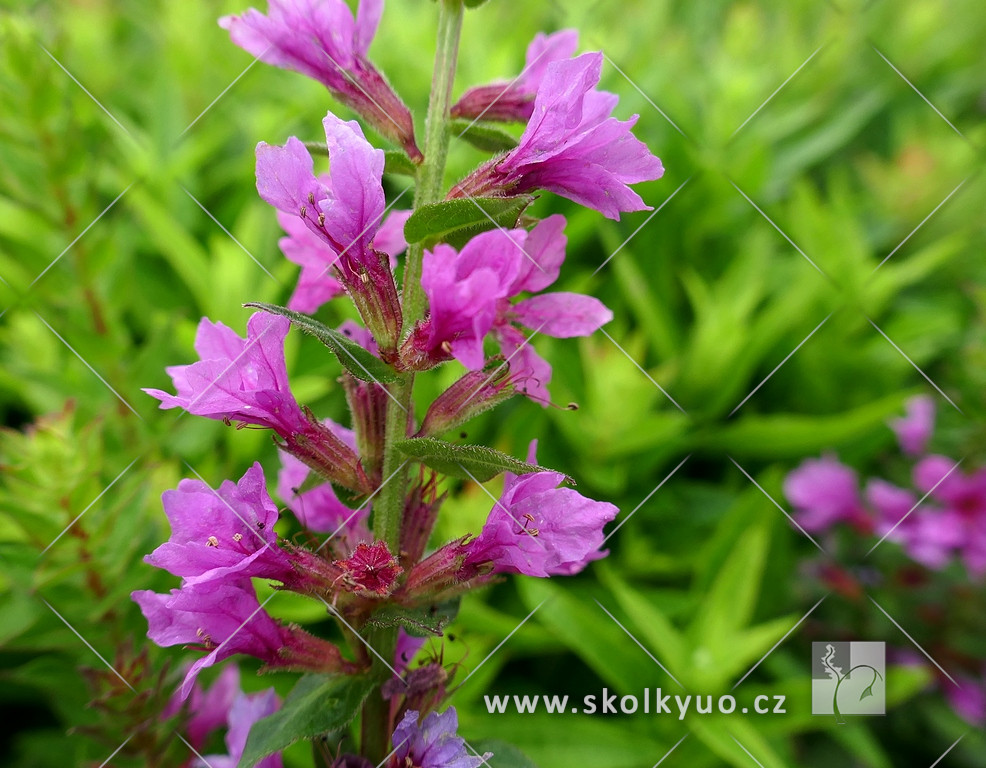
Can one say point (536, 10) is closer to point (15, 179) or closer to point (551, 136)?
point (15, 179)

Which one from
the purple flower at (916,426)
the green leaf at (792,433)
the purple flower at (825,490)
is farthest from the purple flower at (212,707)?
the purple flower at (916,426)

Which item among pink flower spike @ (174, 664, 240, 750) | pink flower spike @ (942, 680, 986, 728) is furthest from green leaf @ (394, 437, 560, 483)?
pink flower spike @ (942, 680, 986, 728)

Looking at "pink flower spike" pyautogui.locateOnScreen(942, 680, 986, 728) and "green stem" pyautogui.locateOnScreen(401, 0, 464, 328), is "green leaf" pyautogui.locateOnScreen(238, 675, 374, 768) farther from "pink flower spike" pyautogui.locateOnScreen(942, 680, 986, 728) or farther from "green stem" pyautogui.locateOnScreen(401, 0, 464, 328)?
"pink flower spike" pyautogui.locateOnScreen(942, 680, 986, 728)

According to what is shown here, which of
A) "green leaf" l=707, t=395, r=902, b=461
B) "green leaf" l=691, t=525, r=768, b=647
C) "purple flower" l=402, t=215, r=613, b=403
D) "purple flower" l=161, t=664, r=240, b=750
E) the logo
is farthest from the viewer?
"green leaf" l=707, t=395, r=902, b=461

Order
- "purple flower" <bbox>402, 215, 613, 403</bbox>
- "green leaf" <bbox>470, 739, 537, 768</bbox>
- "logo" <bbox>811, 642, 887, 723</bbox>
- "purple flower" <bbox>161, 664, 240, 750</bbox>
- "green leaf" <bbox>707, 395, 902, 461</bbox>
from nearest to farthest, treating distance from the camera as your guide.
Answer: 1. "purple flower" <bbox>402, 215, 613, 403</bbox>
2. "green leaf" <bbox>470, 739, 537, 768</bbox>
3. "purple flower" <bbox>161, 664, 240, 750</bbox>
4. "logo" <bbox>811, 642, 887, 723</bbox>
5. "green leaf" <bbox>707, 395, 902, 461</bbox>

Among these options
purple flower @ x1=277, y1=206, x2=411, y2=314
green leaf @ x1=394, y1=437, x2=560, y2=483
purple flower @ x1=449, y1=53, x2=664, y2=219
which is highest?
purple flower @ x1=449, y1=53, x2=664, y2=219

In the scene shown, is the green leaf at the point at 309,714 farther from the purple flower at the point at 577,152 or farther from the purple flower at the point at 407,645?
the purple flower at the point at 577,152

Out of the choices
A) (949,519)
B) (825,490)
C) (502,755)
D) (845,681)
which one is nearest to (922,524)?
(949,519)
